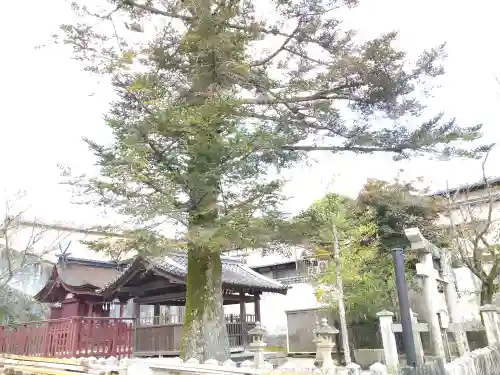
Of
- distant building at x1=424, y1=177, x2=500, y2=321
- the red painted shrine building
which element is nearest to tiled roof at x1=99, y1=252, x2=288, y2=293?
the red painted shrine building

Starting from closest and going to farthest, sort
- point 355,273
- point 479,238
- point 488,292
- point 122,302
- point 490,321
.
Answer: point 490,321
point 488,292
point 479,238
point 355,273
point 122,302

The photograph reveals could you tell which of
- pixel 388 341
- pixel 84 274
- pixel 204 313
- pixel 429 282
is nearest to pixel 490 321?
pixel 429 282

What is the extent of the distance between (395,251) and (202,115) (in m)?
4.58

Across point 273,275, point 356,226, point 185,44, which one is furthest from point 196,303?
point 273,275

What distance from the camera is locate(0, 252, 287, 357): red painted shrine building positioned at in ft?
36.5

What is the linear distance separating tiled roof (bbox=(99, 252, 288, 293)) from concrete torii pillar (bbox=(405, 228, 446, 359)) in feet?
25.1

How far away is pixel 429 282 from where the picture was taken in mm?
9312

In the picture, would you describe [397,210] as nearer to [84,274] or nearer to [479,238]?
[479,238]

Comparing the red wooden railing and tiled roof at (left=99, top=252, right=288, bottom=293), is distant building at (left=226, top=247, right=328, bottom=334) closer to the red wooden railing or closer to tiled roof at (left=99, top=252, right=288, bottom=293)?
tiled roof at (left=99, top=252, right=288, bottom=293)

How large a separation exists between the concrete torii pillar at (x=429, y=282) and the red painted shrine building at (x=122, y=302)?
5.68m

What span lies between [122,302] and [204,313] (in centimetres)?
1063

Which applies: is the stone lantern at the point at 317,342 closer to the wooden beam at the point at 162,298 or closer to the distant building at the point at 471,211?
the wooden beam at the point at 162,298

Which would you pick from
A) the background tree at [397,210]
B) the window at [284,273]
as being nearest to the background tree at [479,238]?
the background tree at [397,210]

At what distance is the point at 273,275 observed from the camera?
103ft
